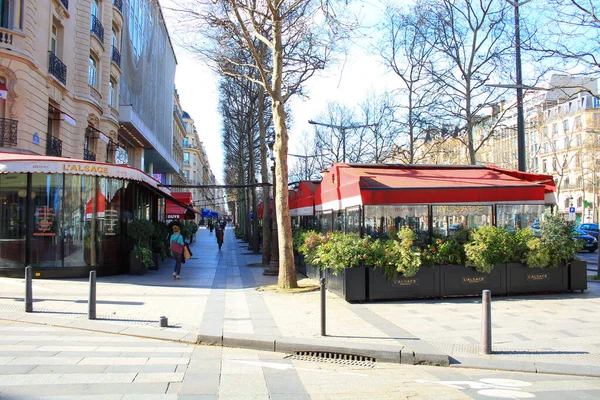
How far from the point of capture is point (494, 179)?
13820 millimetres

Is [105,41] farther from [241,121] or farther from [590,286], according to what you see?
[590,286]

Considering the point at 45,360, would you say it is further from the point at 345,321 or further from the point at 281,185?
the point at 281,185

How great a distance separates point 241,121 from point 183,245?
19598 millimetres

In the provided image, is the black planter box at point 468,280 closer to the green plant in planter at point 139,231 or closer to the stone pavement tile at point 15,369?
the stone pavement tile at point 15,369

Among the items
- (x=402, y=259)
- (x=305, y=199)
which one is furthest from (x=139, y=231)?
(x=402, y=259)

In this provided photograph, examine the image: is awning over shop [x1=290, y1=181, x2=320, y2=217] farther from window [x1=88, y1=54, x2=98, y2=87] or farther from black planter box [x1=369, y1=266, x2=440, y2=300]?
window [x1=88, y1=54, x2=98, y2=87]

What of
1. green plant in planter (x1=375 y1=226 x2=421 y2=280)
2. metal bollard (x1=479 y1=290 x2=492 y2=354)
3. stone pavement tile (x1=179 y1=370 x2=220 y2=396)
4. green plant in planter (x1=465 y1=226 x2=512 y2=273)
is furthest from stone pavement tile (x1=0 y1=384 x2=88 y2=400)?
green plant in planter (x1=465 y1=226 x2=512 y2=273)

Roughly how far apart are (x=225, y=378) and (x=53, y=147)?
1837 centimetres

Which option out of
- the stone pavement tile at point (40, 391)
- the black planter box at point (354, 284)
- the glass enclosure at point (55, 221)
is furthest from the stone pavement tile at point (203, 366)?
the glass enclosure at point (55, 221)

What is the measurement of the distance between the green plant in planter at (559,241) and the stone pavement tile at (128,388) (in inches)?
389

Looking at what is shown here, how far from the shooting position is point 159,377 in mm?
5691

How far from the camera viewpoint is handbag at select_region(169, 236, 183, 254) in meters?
15.5

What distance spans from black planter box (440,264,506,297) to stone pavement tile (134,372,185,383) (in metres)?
7.36

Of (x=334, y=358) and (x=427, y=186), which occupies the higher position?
(x=427, y=186)
